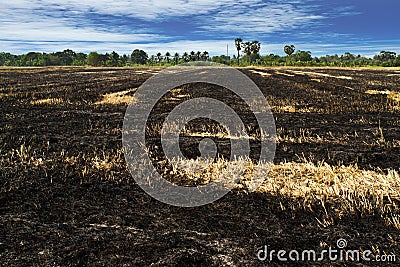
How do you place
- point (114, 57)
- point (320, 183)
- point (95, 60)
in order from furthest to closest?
point (114, 57) → point (95, 60) → point (320, 183)

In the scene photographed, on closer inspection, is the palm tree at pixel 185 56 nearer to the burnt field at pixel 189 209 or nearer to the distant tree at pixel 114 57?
the distant tree at pixel 114 57

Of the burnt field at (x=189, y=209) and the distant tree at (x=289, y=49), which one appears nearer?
the burnt field at (x=189, y=209)

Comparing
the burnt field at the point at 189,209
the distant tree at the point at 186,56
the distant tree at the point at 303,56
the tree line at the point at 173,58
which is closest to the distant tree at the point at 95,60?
the tree line at the point at 173,58

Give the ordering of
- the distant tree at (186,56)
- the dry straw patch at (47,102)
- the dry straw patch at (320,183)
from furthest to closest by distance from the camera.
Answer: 1. the distant tree at (186,56)
2. the dry straw patch at (47,102)
3. the dry straw patch at (320,183)

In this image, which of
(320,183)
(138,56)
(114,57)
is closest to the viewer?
(320,183)

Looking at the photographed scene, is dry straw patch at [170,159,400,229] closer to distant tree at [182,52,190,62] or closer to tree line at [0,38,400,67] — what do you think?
tree line at [0,38,400,67]

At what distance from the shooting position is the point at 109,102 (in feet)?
60.6

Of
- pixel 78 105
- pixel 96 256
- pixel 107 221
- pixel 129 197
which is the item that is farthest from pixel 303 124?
pixel 78 105

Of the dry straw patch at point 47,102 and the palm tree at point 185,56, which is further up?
the palm tree at point 185,56

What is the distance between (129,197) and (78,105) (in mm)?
12357

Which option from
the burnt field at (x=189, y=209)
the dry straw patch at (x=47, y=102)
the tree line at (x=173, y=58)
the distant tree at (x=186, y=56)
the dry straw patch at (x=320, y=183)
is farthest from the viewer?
the distant tree at (x=186, y=56)

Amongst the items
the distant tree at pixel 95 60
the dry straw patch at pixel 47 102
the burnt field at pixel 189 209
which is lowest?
the burnt field at pixel 189 209

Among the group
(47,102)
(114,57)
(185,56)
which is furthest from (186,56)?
(47,102)

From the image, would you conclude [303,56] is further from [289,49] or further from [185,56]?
[185,56]
